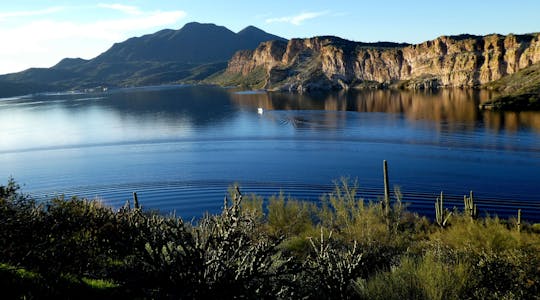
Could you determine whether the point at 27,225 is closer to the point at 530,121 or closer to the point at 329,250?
the point at 329,250

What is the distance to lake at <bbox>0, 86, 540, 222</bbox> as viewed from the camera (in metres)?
37.7

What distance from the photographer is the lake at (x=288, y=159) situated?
3766cm

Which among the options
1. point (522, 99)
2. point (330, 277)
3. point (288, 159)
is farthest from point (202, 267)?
point (522, 99)

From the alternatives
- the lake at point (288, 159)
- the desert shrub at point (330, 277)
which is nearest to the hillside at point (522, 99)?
the lake at point (288, 159)

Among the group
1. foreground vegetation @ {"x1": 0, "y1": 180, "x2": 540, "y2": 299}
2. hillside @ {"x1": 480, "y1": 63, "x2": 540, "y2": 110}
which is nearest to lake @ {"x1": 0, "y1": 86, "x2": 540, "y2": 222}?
hillside @ {"x1": 480, "y1": 63, "x2": 540, "y2": 110}

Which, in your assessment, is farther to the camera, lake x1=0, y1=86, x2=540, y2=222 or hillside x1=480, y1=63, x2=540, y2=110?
hillside x1=480, y1=63, x2=540, y2=110

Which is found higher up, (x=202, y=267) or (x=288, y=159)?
(x=202, y=267)

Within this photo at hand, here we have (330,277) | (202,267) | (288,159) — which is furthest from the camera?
(288,159)

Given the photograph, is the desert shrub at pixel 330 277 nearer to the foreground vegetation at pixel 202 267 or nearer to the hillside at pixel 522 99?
the foreground vegetation at pixel 202 267

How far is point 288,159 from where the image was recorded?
51531 mm

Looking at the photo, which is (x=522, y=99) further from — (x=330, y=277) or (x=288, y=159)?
(x=330, y=277)

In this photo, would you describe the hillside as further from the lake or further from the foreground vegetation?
the foreground vegetation

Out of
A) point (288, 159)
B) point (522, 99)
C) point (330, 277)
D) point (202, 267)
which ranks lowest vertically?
point (288, 159)

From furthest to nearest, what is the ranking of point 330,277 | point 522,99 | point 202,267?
point 522,99
point 330,277
point 202,267
